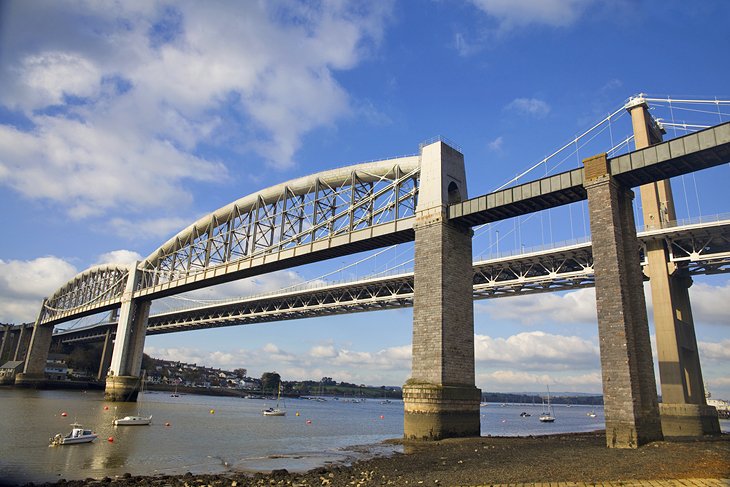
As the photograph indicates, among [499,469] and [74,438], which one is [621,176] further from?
[74,438]

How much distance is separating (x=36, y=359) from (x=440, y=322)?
133486 millimetres

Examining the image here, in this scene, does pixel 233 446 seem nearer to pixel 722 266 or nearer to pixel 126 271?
pixel 722 266

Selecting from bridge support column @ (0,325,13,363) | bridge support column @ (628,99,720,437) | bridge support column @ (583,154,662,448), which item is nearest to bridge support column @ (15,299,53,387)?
bridge support column @ (0,325,13,363)

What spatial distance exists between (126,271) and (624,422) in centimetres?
8904

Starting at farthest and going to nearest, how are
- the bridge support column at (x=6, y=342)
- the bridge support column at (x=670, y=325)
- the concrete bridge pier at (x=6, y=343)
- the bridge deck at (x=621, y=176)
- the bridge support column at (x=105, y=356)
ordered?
the concrete bridge pier at (x=6, y=343) < the bridge support column at (x=6, y=342) < the bridge support column at (x=105, y=356) < the bridge support column at (x=670, y=325) < the bridge deck at (x=621, y=176)

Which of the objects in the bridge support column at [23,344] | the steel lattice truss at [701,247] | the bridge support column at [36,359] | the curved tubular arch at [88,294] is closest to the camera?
the steel lattice truss at [701,247]

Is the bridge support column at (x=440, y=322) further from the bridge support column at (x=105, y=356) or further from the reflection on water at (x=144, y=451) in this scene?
the bridge support column at (x=105, y=356)

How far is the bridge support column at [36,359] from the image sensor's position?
417ft

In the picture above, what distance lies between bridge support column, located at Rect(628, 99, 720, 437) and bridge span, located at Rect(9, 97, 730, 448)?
0.36 ft

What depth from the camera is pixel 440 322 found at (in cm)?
3541

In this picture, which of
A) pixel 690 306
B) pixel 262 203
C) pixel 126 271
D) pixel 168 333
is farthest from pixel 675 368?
pixel 168 333

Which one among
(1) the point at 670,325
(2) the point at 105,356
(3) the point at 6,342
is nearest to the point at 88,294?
(2) the point at 105,356

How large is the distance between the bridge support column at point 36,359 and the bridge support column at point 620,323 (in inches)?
5480

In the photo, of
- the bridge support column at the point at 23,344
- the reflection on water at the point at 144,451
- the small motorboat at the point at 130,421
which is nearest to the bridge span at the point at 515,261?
the reflection on water at the point at 144,451
